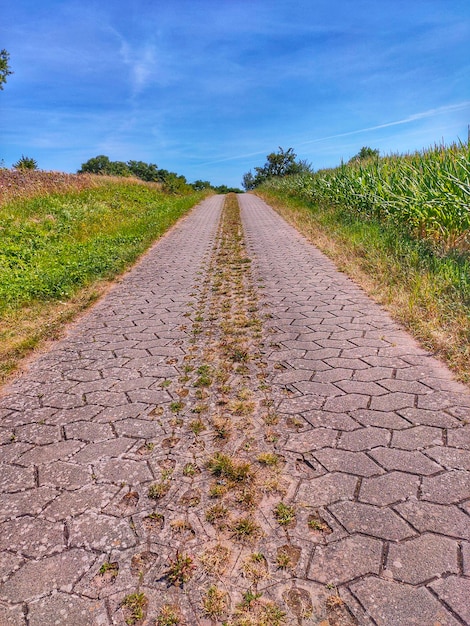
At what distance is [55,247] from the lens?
9.31 m

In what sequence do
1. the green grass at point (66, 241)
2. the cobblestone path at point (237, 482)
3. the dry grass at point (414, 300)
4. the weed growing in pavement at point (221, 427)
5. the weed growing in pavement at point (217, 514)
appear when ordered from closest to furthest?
1. the cobblestone path at point (237, 482)
2. the weed growing in pavement at point (217, 514)
3. the weed growing in pavement at point (221, 427)
4. the dry grass at point (414, 300)
5. the green grass at point (66, 241)

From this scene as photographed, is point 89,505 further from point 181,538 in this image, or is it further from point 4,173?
point 4,173

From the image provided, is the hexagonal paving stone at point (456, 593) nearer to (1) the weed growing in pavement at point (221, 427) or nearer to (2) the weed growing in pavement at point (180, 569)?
(2) the weed growing in pavement at point (180, 569)

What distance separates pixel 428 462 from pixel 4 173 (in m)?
18.9

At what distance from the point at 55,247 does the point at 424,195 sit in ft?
26.8

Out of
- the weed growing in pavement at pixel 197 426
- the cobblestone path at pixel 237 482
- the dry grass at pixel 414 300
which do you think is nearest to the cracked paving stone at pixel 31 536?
the cobblestone path at pixel 237 482

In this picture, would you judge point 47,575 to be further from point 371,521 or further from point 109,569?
point 371,521

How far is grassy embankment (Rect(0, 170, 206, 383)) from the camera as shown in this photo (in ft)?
18.0

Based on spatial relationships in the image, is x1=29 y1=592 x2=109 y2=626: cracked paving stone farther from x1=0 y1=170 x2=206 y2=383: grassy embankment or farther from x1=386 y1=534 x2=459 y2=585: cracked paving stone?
x1=0 y1=170 x2=206 y2=383: grassy embankment

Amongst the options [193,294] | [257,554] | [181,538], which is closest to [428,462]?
[257,554]

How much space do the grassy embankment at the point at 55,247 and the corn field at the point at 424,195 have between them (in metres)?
6.20

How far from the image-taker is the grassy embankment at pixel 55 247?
5.49 metres

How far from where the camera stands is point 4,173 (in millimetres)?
16422

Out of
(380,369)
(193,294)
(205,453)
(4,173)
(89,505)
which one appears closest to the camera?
(89,505)
